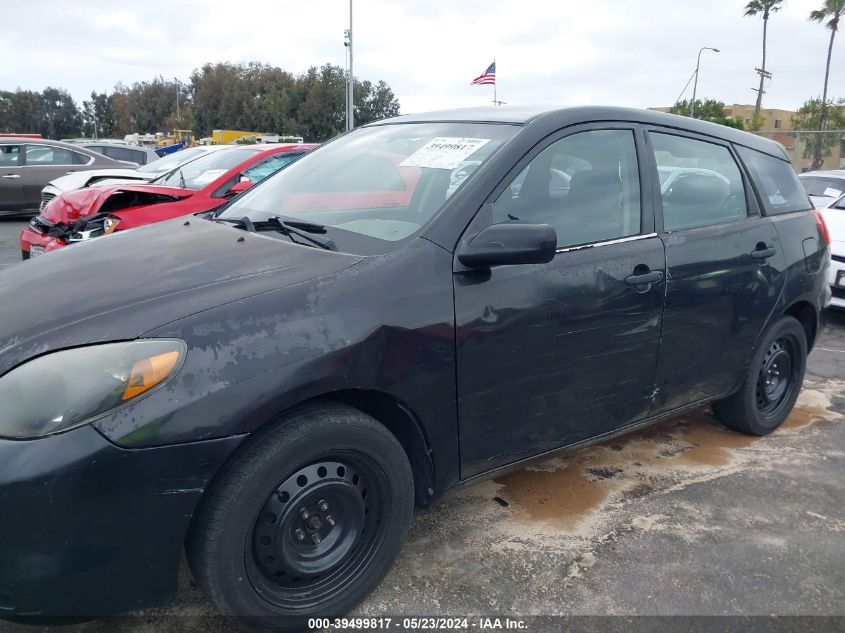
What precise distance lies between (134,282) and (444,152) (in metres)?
1.34

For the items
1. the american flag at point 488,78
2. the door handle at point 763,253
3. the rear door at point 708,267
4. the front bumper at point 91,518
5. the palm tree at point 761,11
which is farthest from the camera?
the palm tree at point 761,11

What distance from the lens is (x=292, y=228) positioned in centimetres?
274

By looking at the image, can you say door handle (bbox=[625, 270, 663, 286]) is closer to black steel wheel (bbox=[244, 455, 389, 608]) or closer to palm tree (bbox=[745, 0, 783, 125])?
black steel wheel (bbox=[244, 455, 389, 608])

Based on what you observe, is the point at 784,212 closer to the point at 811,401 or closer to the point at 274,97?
the point at 811,401

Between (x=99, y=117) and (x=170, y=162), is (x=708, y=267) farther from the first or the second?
(x=99, y=117)

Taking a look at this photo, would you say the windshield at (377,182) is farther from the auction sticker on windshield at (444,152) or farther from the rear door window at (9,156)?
the rear door window at (9,156)

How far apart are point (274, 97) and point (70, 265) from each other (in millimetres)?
50861

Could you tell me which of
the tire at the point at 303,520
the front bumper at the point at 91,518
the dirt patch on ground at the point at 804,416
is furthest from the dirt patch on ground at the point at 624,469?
the front bumper at the point at 91,518

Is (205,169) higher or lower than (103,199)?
higher

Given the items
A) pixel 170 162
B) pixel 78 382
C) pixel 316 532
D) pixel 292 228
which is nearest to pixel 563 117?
pixel 292 228

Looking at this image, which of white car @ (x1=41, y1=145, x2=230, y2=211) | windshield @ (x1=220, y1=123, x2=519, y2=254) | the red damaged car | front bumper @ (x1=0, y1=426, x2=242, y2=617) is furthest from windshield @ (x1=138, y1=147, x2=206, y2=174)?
front bumper @ (x1=0, y1=426, x2=242, y2=617)

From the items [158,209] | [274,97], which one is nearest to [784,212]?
[158,209]

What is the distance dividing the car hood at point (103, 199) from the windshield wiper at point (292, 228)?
3641mm

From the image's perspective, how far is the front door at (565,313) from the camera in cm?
255
